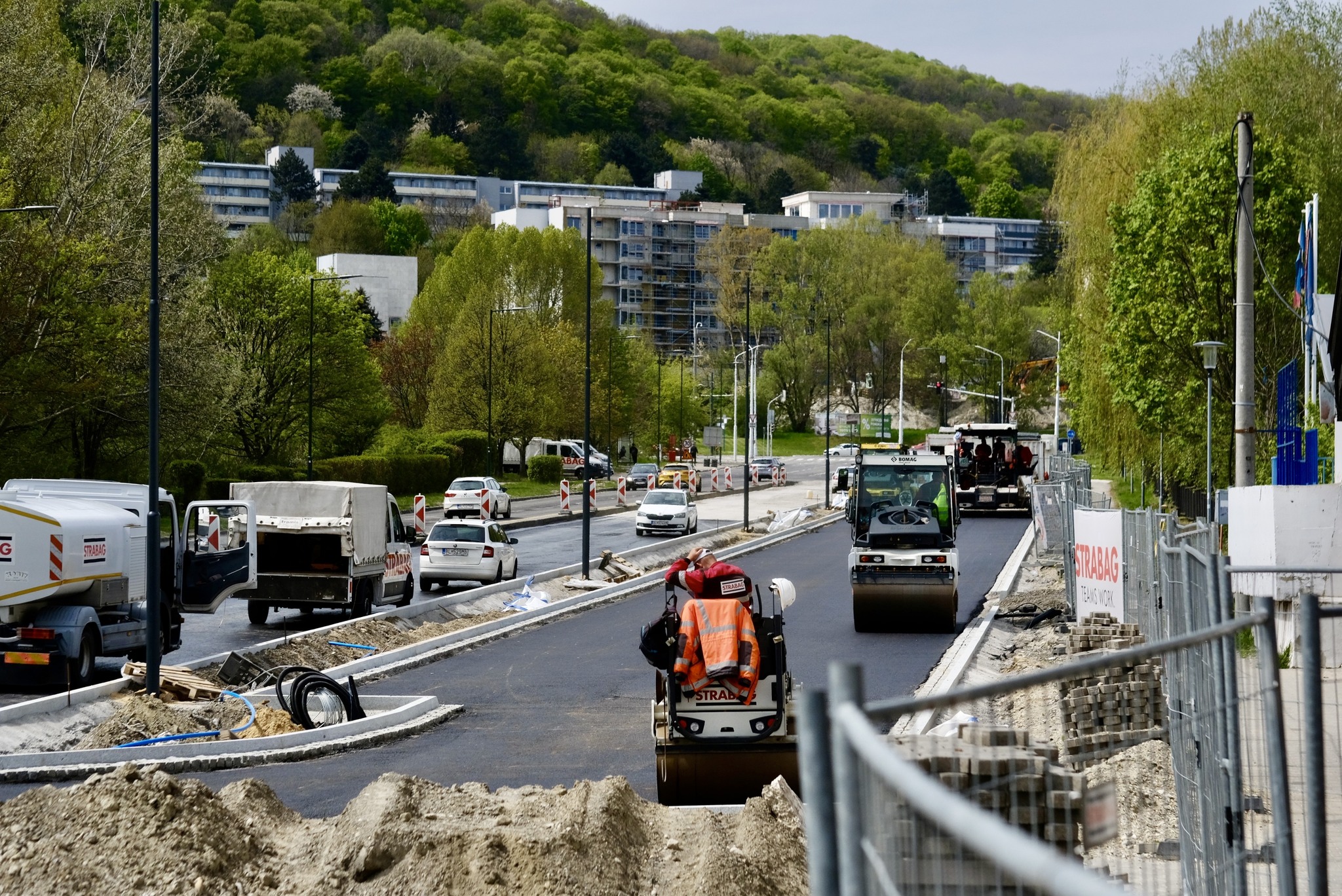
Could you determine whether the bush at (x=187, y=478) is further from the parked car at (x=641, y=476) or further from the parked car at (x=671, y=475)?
the parked car at (x=641, y=476)

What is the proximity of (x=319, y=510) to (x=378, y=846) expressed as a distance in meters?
18.3

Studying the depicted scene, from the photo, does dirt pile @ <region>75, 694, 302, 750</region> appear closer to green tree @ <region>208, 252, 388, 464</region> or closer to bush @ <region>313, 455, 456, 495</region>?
bush @ <region>313, 455, 456, 495</region>

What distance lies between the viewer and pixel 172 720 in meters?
15.7

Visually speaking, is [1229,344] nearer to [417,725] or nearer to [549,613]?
[549,613]

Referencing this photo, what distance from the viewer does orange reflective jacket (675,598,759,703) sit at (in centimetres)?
1167

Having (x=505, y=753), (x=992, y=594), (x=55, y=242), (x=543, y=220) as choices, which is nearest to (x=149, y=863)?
(x=505, y=753)

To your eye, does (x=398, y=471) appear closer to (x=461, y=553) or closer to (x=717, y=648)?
(x=461, y=553)

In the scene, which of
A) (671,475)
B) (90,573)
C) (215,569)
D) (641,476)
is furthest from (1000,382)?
(90,573)

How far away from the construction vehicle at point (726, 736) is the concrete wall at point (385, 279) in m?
125

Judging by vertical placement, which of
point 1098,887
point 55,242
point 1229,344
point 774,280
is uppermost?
point 774,280

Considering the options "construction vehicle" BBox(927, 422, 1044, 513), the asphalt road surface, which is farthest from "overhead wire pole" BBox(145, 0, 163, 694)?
"construction vehicle" BBox(927, 422, 1044, 513)

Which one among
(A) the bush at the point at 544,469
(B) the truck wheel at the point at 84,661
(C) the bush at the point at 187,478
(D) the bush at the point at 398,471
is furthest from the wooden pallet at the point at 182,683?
(A) the bush at the point at 544,469

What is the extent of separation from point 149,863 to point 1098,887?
845cm

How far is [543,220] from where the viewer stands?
173125 millimetres
